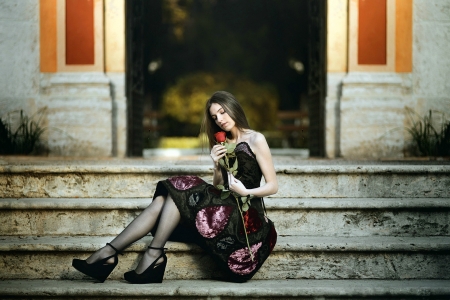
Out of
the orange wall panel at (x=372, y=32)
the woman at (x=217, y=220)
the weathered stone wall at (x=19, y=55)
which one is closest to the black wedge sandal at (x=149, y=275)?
the woman at (x=217, y=220)

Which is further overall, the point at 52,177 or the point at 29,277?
the point at 52,177

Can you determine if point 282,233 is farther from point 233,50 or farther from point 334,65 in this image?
point 233,50

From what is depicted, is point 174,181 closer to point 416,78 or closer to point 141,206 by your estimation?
point 141,206

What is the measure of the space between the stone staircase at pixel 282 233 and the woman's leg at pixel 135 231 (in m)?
0.14

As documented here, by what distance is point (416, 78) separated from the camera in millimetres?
5941

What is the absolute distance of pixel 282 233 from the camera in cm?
350

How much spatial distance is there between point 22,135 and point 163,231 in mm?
3414

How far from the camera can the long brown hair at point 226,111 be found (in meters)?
3.13

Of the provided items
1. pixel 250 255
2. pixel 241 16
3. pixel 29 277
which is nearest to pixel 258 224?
pixel 250 255

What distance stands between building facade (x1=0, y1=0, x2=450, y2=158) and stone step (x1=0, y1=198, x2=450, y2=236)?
7.74 ft

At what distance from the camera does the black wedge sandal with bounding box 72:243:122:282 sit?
115 inches

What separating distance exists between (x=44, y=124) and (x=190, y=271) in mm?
3458

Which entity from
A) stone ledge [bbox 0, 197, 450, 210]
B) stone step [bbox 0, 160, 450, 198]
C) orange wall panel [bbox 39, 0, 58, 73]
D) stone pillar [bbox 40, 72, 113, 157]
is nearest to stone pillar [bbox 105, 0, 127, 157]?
stone pillar [bbox 40, 72, 113, 157]

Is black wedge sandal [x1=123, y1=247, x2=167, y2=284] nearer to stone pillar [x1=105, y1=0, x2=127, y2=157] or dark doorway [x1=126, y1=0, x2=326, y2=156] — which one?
stone pillar [x1=105, y1=0, x2=127, y2=157]
